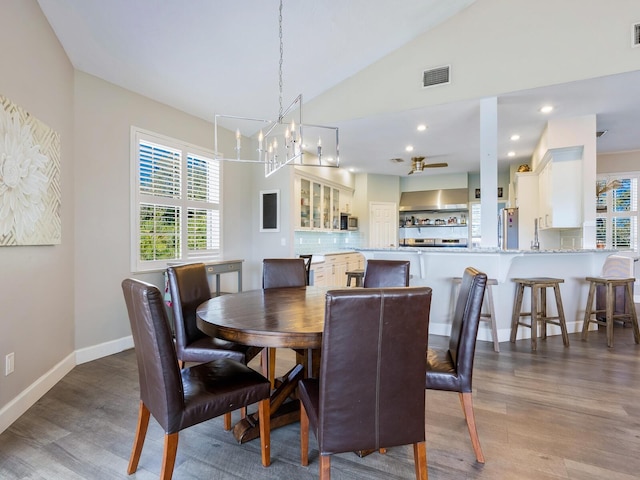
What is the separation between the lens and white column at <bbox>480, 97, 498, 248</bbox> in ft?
12.1

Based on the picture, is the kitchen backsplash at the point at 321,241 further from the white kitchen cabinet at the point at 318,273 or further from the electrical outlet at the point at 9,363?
the electrical outlet at the point at 9,363

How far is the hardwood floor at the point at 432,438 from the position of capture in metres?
1.68

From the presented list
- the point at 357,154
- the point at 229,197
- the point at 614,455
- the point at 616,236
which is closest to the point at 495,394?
the point at 614,455

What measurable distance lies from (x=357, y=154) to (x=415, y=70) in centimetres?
229

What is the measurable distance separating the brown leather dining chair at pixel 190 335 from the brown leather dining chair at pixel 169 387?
1.30ft

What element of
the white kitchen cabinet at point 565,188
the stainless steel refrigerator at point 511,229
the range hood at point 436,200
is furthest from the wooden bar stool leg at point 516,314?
the range hood at point 436,200

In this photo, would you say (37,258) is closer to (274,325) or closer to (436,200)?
(274,325)

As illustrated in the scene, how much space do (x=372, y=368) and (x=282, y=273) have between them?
1.91 metres

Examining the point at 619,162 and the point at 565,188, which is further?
the point at 619,162

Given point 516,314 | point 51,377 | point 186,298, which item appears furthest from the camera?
point 516,314

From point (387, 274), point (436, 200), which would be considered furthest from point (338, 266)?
point (387, 274)

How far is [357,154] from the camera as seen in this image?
6.17 metres

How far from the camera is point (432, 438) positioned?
1.96m

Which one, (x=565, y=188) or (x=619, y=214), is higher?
(x=565, y=188)
